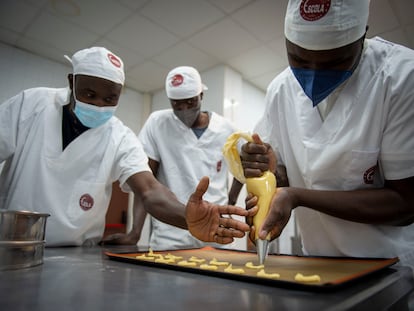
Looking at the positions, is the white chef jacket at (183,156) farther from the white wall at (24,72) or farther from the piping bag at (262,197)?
the white wall at (24,72)

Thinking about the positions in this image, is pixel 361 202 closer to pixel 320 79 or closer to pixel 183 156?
pixel 320 79

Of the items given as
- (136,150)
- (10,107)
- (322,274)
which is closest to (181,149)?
(136,150)

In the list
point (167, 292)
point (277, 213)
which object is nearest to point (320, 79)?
point (277, 213)

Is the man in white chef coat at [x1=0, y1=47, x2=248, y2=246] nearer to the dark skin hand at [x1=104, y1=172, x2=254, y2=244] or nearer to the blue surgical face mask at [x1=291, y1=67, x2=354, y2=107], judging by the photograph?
the dark skin hand at [x1=104, y1=172, x2=254, y2=244]

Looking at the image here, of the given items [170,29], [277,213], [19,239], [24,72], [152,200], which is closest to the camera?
[19,239]

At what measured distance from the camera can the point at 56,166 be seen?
1324mm

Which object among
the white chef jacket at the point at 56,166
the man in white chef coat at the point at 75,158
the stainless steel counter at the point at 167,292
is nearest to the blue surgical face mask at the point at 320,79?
the stainless steel counter at the point at 167,292

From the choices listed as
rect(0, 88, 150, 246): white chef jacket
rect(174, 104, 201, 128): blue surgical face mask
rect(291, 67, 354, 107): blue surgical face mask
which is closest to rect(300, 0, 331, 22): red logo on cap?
rect(291, 67, 354, 107): blue surgical face mask

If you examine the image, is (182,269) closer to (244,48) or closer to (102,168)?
(102,168)

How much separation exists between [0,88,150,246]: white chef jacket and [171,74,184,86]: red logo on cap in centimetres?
68

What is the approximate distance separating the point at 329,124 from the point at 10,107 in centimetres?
129

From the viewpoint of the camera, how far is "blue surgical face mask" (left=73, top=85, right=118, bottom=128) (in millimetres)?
1370

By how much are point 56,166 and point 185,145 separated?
2.73 ft

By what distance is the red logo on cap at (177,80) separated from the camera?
1.97 metres
